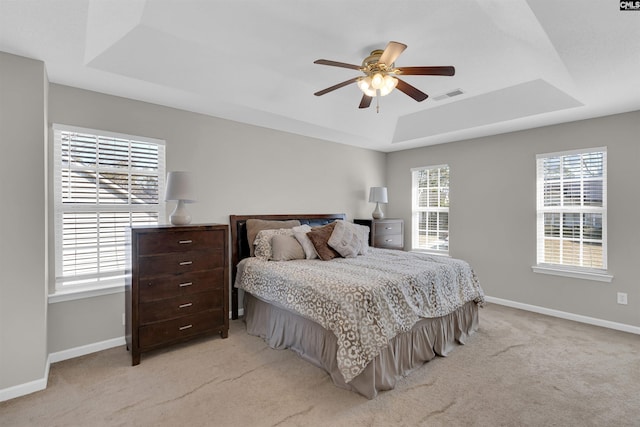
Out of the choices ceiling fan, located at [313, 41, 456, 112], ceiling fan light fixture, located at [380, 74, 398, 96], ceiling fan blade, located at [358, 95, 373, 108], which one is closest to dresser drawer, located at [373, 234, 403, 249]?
ceiling fan blade, located at [358, 95, 373, 108]

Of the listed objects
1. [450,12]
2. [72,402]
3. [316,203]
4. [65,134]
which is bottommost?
[72,402]

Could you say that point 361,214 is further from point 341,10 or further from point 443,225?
point 341,10

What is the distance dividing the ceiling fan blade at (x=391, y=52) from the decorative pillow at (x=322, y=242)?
201 centimetres

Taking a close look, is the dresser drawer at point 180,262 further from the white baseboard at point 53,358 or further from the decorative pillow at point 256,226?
the white baseboard at point 53,358

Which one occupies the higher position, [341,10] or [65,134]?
[341,10]

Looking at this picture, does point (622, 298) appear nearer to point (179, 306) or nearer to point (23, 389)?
point (179, 306)

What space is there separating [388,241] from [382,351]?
3.03 m

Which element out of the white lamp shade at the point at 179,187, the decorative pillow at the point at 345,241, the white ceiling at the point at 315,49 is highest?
the white ceiling at the point at 315,49

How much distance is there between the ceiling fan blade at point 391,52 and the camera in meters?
1.93

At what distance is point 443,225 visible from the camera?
518cm

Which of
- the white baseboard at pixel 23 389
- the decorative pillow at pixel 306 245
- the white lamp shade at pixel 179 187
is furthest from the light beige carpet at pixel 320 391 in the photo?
the white lamp shade at pixel 179 187

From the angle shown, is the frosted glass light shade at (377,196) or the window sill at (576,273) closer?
the window sill at (576,273)

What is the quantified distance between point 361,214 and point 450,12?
3654 millimetres

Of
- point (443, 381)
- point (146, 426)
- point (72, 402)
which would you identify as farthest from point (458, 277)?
point (72, 402)
